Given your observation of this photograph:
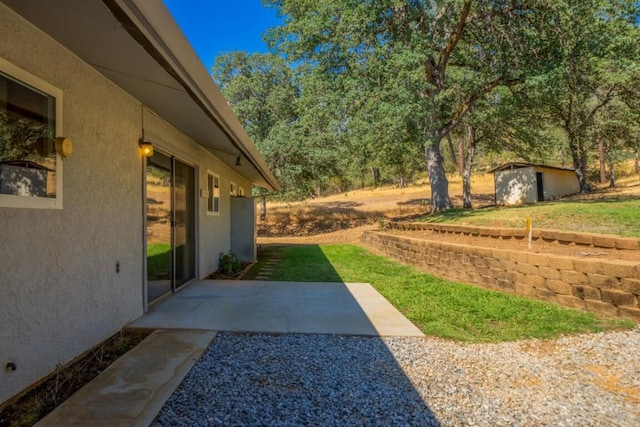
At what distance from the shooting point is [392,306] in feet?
15.8

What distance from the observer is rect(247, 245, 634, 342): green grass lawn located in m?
3.77

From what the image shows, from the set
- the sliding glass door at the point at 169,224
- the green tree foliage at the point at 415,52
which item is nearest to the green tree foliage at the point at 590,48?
the green tree foliage at the point at 415,52

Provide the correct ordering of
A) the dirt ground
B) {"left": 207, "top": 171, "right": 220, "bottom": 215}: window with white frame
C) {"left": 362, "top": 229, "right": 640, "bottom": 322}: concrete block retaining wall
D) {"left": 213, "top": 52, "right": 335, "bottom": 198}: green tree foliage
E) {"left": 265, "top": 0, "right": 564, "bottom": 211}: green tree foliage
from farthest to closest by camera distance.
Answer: {"left": 213, "top": 52, "right": 335, "bottom": 198}: green tree foliage < the dirt ground < {"left": 265, "top": 0, "right": 564, "bottom": 211}: green tree foliage < {"left": 207, "top": 171, "right": 220, "bottom": 215}: window with white frame < {"left": 362, "top": 229, "right": 640, "bottom": 322}: concrete block retaining wall

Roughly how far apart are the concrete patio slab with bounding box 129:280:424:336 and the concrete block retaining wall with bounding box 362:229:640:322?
1.97 m

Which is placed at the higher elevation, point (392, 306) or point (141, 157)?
point (141, 157)

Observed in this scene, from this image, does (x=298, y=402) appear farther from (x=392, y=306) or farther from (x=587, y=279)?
(x=587, y=279)

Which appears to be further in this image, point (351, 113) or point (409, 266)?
point (351, 113)

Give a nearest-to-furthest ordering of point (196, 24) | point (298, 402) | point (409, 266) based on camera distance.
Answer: point (298, 402) < point (409, 266) < point (196, 24)

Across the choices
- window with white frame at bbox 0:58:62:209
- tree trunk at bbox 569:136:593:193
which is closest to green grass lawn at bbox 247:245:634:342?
window with white frame at bbox 0:58:62:209

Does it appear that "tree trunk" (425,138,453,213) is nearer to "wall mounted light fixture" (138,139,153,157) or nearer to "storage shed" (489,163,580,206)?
"storage shed" (489,163,580,206)

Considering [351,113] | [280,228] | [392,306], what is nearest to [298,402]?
[392,306]

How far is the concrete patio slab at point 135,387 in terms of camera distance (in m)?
2.15

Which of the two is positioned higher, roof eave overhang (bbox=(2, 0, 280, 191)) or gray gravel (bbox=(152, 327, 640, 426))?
roof eave overhang (bbox=(2, 0, 280, 191))

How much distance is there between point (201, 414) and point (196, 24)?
13.6 m
